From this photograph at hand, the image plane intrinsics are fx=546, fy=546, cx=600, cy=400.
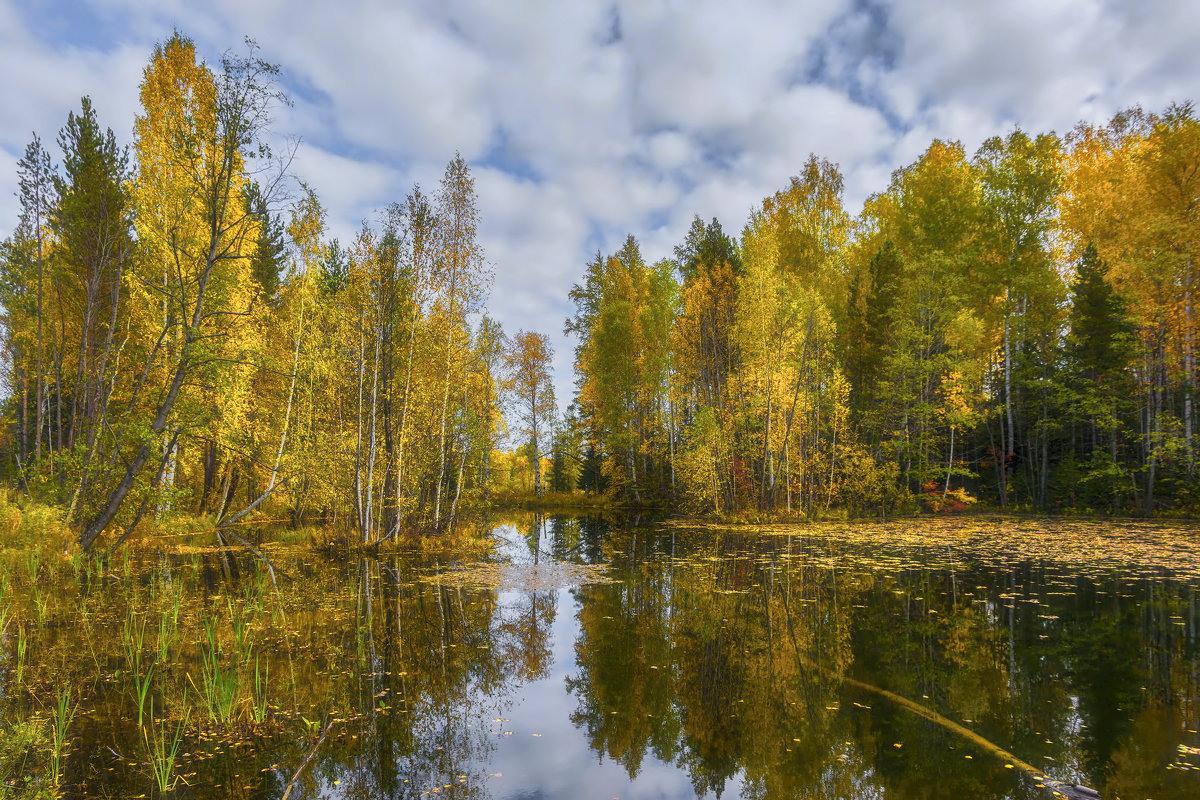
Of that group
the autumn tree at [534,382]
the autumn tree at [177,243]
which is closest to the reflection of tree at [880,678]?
the autumn tree at [177,243]

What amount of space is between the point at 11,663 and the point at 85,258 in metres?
12.5

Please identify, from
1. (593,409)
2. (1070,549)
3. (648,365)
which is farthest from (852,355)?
(593,409)

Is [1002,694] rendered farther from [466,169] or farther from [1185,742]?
[466,169]

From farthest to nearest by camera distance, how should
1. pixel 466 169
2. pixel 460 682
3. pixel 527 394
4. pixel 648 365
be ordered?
pixel 527 394, pixel 648 365, pixel 466 169, pixel 460 682

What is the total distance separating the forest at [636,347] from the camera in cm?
1377

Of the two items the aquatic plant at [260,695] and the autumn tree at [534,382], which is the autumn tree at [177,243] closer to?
the aquatic plant at [260,695]

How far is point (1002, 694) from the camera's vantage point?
534 cm

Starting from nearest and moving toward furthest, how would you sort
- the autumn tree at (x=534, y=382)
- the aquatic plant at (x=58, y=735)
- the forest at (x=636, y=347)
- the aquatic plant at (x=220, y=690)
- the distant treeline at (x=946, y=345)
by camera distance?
the aquatic plant at (x=58, y=735)
the aquatic plant at (x=220, y=690)
the forest at (x=636, y=347)
the distant treeline at (x=946, y=345)
the autumn tree at (x=534, y=382)

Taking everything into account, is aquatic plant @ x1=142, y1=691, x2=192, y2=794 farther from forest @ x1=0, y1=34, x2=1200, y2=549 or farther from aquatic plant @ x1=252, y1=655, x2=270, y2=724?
forest @ x1=0, y1=34, x2=1200, y2=549

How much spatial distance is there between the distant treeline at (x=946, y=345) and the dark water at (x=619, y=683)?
38.2ft

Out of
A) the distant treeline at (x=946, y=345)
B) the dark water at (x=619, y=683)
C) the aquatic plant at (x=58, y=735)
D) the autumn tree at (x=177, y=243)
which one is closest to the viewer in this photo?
the aquatic plant at (x=58, y=735)

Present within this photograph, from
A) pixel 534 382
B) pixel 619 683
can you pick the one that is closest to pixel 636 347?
pixel 534 382

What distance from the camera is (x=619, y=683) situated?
5.91 m

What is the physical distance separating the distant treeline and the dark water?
1163 centimetres
